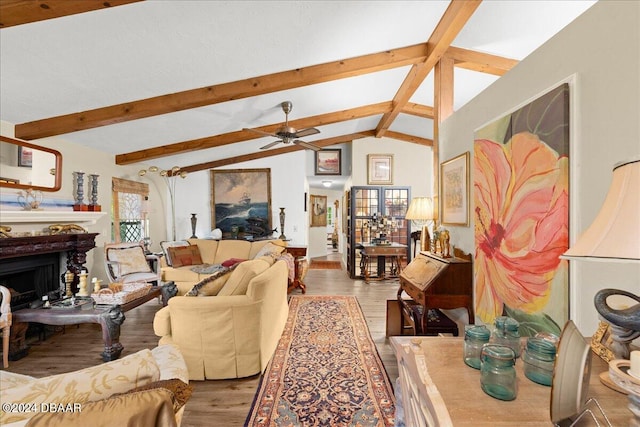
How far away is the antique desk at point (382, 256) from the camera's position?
564 cm

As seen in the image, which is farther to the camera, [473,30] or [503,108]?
[473,30]

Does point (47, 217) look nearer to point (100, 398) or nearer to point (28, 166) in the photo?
point (28, 166)

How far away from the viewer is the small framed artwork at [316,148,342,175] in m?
7.02

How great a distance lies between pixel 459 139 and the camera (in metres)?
2.67

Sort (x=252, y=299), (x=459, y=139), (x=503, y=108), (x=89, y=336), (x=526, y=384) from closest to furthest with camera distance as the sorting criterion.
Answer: (x=526, y=384) → (x=503, y=108) → (x=252, y=299) → (x=459, y=139) → (x=89, y=336)

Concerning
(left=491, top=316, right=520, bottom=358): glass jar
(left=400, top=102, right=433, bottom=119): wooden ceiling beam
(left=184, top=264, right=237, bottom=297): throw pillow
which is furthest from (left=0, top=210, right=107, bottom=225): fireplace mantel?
(left=400, top=102, right=433, bottom=119): wooden ceiling beam

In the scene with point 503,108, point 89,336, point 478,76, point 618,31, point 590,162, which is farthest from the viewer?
point 478,76

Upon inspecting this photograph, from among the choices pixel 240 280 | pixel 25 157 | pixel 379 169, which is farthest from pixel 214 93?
pixel 379 169

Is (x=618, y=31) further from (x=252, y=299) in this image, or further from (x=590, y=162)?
(x=252, y=299)

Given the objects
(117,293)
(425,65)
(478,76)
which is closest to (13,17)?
(117,293)

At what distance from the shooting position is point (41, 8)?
161 centimetres

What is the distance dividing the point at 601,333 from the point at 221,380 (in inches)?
94.5

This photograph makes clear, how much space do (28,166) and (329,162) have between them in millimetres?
5287

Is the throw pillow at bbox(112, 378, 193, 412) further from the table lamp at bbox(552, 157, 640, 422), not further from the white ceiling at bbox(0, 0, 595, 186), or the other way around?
the white ceiling at bbox(0, 0, 595, 186)
